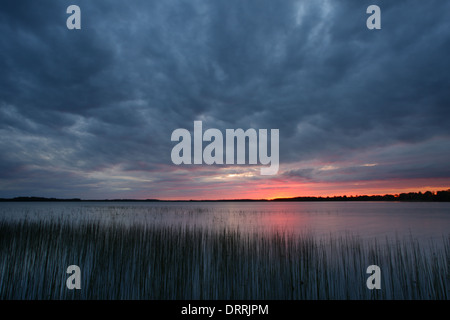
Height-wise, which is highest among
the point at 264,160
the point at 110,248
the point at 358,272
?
the point at 264,160

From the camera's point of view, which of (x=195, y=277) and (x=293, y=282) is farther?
(x=195, y=277)

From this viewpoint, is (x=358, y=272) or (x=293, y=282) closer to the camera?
(x=293, y=282)

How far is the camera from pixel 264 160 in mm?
9195

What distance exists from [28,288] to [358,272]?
764 cm

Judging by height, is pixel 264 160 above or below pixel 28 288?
above
